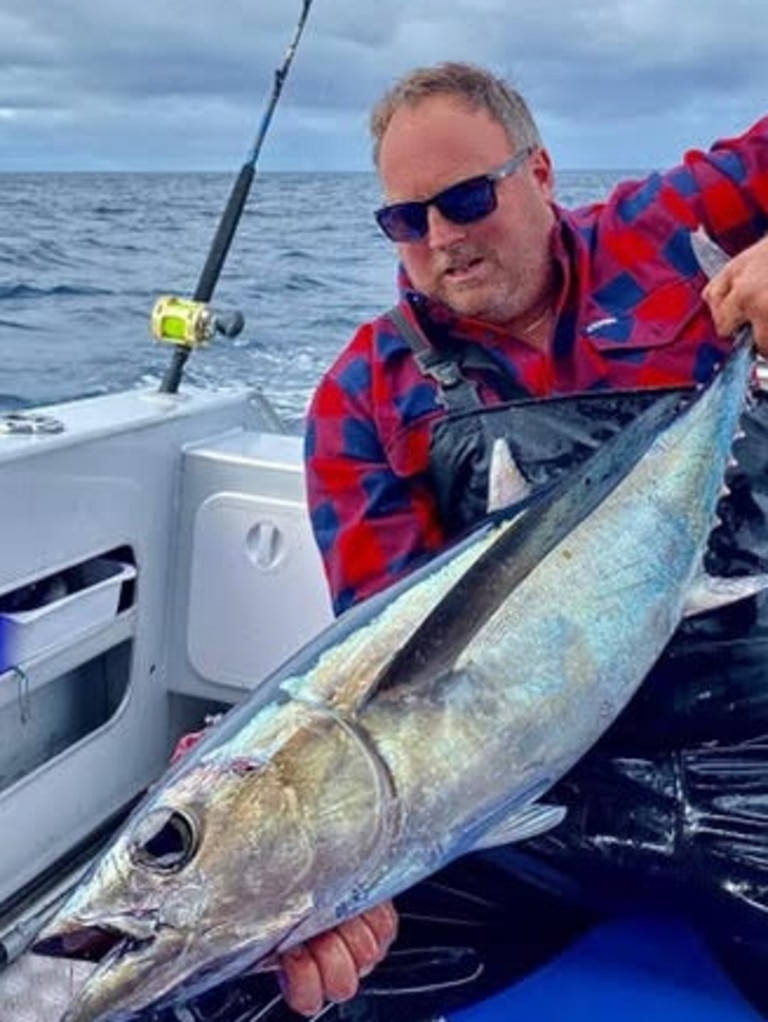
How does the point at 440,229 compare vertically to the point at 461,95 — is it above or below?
below

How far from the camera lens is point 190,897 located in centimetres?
116

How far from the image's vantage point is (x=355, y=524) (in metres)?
2.24

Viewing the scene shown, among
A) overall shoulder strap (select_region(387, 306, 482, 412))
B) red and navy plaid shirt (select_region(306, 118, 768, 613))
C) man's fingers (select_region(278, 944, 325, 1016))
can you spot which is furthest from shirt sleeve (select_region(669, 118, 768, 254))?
man's fingers (select_region(278, 944, 325, 1016))

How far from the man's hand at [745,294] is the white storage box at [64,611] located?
4.49 ft

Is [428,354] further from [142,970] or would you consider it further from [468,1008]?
[142,970]

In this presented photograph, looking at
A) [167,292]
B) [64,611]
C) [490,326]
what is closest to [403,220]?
[490,326]

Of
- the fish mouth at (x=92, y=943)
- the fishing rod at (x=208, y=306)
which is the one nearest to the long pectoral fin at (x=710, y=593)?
the fish mouth at (x=92, y=943)

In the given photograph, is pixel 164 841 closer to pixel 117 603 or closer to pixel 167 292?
pixel 117 603

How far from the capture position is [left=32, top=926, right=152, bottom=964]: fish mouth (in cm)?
116

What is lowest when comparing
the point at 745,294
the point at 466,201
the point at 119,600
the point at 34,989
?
the point at 34,989

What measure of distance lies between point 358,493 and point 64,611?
694 mm

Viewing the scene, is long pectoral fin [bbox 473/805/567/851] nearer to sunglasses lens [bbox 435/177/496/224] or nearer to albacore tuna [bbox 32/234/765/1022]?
albacore tuna [bbox 32/234/765/1022]

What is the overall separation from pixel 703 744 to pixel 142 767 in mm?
1455

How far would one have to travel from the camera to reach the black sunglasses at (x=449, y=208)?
2.12 metres
